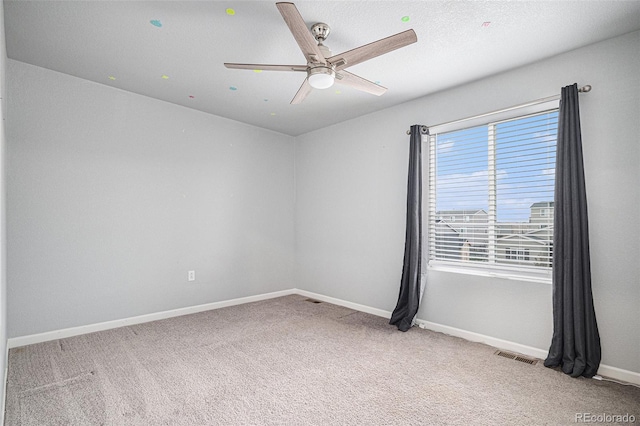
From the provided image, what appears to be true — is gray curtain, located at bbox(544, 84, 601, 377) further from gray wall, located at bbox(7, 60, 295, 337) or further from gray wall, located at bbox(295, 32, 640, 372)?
gray wall, located at bbox(7, 60, 295, 337)

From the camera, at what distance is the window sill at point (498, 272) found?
2791mm

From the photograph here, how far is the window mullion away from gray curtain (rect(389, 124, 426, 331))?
0.64 m

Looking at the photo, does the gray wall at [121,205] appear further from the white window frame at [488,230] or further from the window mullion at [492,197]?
the window mullion at [492,197]

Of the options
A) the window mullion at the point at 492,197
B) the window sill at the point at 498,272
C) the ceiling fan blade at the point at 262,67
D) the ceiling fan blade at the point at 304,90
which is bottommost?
the window sill at the point at 498,272

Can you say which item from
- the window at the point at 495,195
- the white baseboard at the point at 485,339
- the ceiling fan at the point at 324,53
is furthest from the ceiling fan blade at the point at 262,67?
the white baseboard at the point at 485,339

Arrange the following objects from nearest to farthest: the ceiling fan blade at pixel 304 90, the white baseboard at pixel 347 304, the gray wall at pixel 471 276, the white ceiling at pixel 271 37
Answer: the white ceiling at pixel 271 37 < the gray wall at pixel 471 276 < the ceiling fan blade at pixel 304 90 < the white baseboard at pixel 347 304

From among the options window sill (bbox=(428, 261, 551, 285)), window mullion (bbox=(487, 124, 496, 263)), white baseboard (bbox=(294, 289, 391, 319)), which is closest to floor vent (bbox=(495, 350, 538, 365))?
window sill (bbox=(428, 261, 551, 285))

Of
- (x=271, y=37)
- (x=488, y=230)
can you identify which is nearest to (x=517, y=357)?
(x=488, y=230)

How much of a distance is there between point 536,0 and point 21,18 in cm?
337

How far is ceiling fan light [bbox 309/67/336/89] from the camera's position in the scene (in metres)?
2.18

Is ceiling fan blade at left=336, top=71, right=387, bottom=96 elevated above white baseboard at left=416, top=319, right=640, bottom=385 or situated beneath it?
elevated above

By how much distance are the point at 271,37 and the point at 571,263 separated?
111 inches

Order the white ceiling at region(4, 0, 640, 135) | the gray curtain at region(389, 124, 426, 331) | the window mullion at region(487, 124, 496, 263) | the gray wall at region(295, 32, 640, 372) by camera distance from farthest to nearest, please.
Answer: the gray curtain at region(389, 124, 426, 331), the window mullion at region(487, 124, 496, 263), the gray wall at region(295, 32, 640, 372), the white ceiling at region(4, 0, 640, 135)

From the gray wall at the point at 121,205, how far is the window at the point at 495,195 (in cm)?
246
